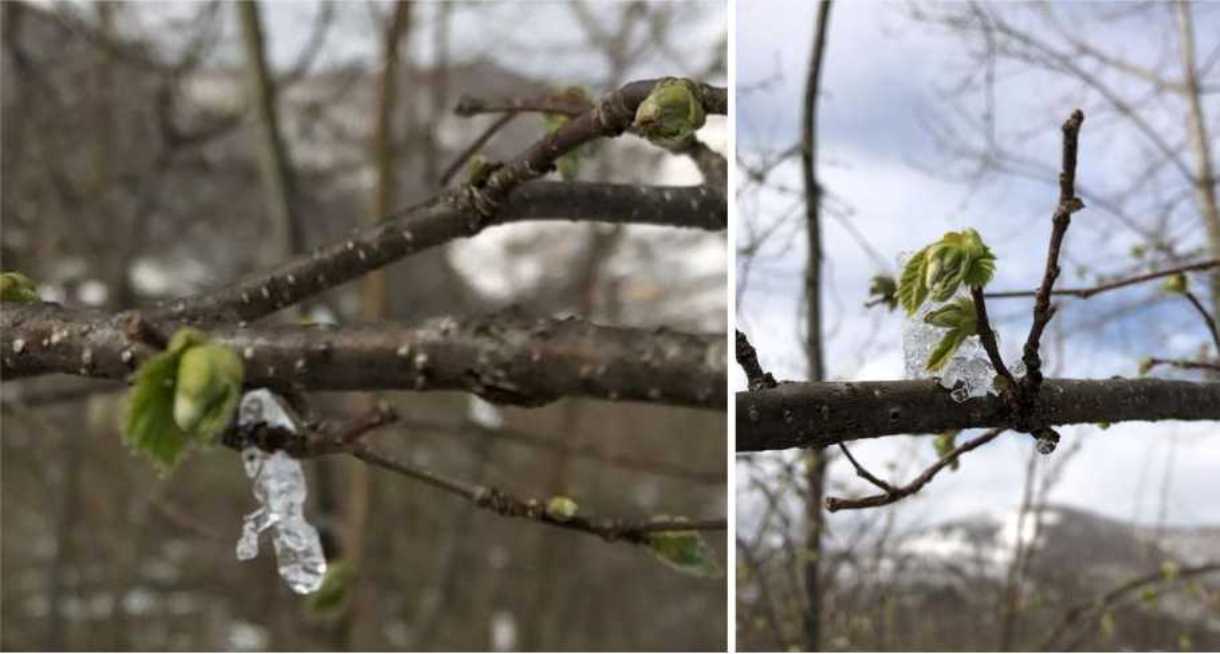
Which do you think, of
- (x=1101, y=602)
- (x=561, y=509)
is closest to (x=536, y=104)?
(x=561, y=509)

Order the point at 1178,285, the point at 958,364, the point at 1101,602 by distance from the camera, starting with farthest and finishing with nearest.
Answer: the point at 1101,602
the point at 1178,285
the point at 958,364

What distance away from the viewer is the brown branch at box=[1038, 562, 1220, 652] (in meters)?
0.85

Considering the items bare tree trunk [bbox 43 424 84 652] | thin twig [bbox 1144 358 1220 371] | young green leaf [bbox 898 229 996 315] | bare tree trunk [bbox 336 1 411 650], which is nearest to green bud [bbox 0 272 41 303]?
young green leaf [bbox 898 229 996 315]

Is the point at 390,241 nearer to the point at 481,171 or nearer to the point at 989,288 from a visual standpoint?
the point at 481,171

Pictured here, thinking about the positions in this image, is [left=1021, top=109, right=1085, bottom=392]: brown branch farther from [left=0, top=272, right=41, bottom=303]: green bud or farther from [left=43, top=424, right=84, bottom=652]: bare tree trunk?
[left=43, top=424, right=84, bottom=652]: bare tree trunk

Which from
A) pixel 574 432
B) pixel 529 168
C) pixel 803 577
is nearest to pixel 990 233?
pixel 803 577

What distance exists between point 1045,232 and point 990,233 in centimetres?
4

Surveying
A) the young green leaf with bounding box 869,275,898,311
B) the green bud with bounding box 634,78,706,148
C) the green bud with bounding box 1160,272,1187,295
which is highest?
the green bud with bounding box 1160,272,1187,295

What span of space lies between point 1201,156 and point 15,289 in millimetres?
834

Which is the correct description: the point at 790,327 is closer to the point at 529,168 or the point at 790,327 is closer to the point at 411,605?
the point at 529,168

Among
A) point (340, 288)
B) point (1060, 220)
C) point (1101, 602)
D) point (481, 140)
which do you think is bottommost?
point (1101, 602)

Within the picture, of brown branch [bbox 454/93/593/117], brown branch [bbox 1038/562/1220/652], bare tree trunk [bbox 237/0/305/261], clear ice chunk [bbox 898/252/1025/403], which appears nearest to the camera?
clear ice chunk [bbox 898/252/1025/403]

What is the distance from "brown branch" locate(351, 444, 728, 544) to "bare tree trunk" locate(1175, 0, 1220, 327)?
61 centimetres

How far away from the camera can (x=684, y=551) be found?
47cm
